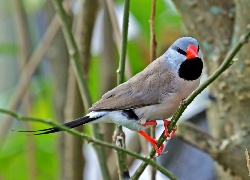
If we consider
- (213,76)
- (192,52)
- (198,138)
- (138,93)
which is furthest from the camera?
(198,138)

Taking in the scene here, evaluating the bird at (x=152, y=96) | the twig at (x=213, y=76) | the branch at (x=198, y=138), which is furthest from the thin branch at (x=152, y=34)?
the branch at (x=198, y=138)

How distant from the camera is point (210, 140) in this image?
1674 millimetres

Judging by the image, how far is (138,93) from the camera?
124 centimetres

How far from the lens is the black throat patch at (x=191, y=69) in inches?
45.2

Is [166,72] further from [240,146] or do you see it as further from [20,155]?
[20,155]

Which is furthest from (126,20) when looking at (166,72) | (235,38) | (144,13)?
(144,13)

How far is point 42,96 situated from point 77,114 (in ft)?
1.61

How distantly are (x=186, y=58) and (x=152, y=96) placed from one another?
99 mm

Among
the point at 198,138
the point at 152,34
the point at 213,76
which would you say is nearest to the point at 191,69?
the point at 152,34

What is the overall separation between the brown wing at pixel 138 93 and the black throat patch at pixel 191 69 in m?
0.04

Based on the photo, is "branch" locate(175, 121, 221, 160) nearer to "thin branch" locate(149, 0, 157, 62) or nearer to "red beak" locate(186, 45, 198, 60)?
"thin branch" locate(149, 0, 157, 62)

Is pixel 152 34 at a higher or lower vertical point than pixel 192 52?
higher

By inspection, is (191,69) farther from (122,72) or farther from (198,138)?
(198,138)

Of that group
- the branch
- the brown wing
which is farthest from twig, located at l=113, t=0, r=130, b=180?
the branch
